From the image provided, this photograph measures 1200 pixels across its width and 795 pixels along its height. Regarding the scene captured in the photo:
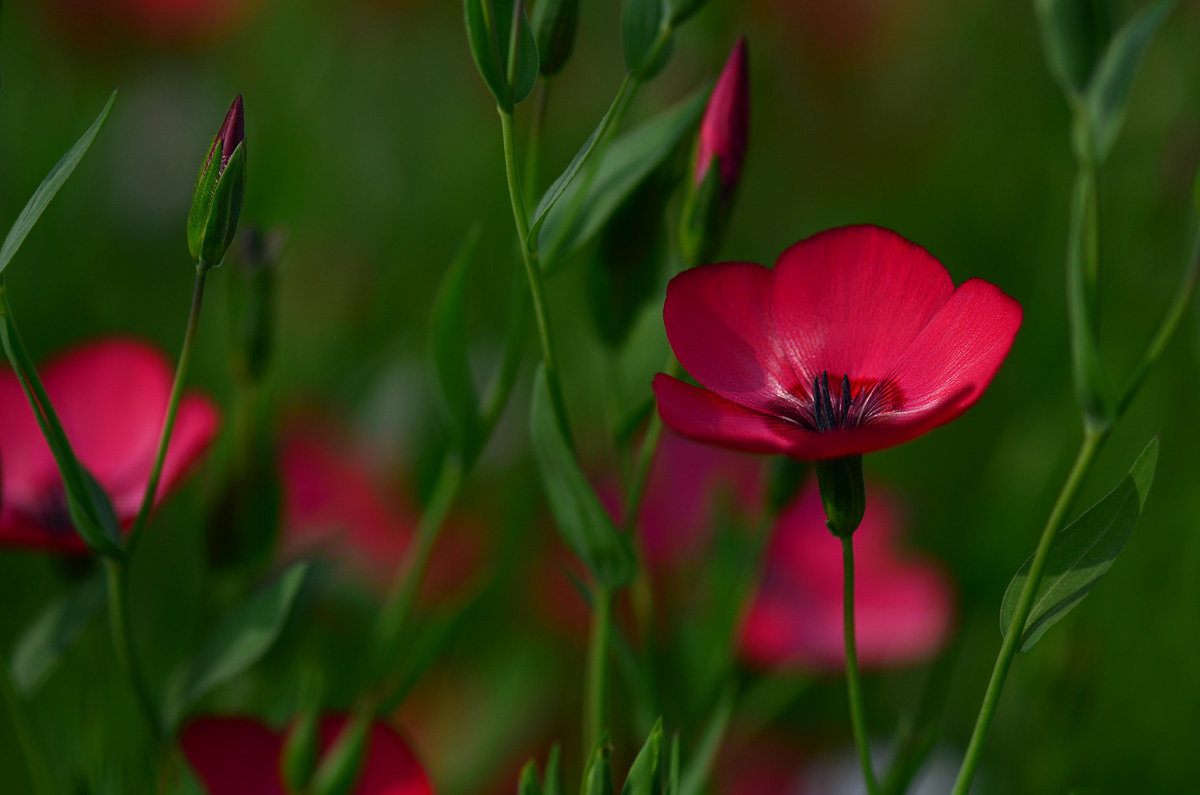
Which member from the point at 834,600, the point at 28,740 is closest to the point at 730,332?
the point at 28,740

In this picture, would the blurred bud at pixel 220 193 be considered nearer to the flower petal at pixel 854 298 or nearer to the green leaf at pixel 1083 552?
the flower petal at pixel 854 298

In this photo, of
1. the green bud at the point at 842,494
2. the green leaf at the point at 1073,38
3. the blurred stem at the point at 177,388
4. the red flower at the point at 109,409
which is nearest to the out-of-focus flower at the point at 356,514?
the red flower at the point at 109,409

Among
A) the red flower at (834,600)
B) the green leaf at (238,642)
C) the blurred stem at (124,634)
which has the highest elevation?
the blurred stem at (124,634)

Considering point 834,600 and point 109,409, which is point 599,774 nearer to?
point 109,409

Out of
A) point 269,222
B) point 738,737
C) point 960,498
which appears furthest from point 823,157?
point 738,737

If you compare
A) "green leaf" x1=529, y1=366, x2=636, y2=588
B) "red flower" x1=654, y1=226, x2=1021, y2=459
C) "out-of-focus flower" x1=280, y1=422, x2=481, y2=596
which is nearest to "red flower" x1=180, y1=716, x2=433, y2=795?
"green leaf" x1=529, y1=366, x2=636, y2=588

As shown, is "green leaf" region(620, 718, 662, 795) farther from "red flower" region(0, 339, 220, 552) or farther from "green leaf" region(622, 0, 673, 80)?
"red flower" region(0, 339, 220, 552)
